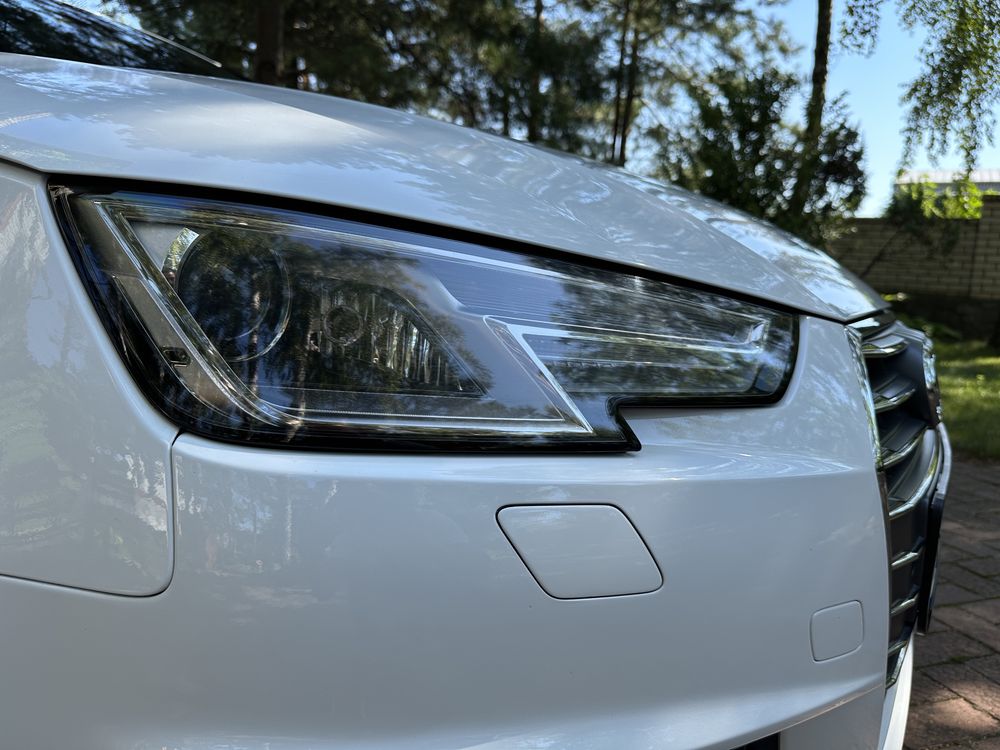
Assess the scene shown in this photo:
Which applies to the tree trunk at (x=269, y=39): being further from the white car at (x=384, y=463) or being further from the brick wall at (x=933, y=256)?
the brick wall at (x=933, y=256)

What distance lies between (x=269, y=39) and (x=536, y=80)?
4198mm

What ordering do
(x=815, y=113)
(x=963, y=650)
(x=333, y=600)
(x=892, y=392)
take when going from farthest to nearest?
1. (x=815, y=113)
2. (x=963, y=650)
3. (x=892, y=392)
4. (x=333, y=600)

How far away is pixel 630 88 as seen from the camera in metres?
11.5

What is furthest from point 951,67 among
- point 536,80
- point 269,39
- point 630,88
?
point 630,88

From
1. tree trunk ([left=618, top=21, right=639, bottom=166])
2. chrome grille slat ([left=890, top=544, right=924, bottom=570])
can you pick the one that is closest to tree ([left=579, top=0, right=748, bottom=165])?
tree trunk ([left=618, top=21, right=639, bottom=166])

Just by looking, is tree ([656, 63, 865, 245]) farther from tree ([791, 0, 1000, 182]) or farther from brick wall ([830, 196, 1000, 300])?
brick wall ([830, 196, 1000, 300])

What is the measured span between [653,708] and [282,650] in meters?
0.43

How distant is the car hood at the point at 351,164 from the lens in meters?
0.92

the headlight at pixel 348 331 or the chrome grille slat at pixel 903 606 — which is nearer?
the headlight at pixel 348 331

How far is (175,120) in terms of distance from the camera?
1.00 metres

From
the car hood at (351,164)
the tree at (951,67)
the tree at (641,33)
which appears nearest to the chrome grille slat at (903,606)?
the car hood at (351,164)

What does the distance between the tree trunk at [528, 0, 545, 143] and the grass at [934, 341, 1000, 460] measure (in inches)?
189

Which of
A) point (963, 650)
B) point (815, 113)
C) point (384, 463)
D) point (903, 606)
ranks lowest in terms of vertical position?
point (963, 650)

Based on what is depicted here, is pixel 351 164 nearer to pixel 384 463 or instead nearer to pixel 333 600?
pixel 384 463
